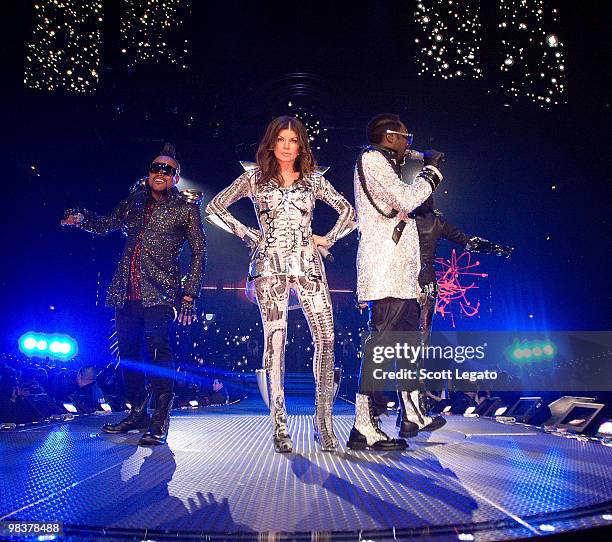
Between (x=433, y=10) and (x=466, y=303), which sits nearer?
(x=433, y=10)

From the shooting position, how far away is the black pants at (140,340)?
2.84 meters

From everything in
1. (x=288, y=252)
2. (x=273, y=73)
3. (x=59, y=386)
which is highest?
(x=273, y=73)

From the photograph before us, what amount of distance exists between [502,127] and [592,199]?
1890 mm

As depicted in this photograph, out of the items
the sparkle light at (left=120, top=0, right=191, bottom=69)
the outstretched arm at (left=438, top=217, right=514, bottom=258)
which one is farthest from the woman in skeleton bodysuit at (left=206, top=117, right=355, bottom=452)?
the sparkle light at (left=120, top=0, right=191, bottom=69)

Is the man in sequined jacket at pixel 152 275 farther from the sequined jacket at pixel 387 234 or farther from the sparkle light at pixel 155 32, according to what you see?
the sparkle light at pixel 155 32

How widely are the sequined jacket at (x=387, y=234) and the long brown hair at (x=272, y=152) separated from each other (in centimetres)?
31

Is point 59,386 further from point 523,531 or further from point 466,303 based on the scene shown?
point 466,303

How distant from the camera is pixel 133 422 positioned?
2.94 metres

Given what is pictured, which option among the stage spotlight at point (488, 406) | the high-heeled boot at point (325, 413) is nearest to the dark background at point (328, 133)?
the stage spotlight at point (488, 406)

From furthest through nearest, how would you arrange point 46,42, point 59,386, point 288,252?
point 46,42, point 59,386, point 288,252

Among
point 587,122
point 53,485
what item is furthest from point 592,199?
point 53,485

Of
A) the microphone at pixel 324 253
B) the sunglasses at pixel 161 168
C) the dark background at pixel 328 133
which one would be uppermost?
the dark background at pixel 328 133

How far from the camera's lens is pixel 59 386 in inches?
226

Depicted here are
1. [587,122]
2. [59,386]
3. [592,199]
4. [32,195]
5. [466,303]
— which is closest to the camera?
[59,386]
